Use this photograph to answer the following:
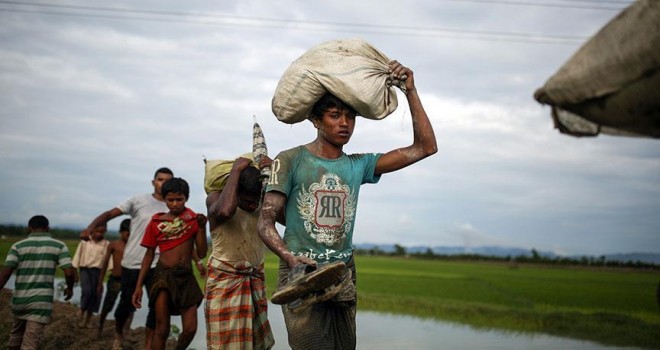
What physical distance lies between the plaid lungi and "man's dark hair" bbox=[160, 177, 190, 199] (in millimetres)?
1310

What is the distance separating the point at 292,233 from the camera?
422 centimetres

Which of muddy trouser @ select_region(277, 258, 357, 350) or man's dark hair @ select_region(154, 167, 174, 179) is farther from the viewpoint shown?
man's dark hair @ select_region(154, 167, 174, 179)

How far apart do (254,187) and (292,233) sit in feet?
5.16

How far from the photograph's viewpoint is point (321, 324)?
13.4 feet

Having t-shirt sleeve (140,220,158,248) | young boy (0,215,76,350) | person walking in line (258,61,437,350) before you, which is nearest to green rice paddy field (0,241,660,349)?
t-shirt sleeve (140,220,158,248)

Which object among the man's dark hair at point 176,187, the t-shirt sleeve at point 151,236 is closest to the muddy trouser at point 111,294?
the t-shirt sleeve at point 151,236

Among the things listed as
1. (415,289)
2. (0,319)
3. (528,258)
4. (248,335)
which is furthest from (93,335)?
(528,258)

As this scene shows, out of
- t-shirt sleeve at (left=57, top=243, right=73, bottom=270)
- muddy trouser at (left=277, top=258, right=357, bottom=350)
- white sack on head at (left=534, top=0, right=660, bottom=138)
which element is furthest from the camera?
t-shirt sleeve at (left=57, top=243, right=73, bottom=270)

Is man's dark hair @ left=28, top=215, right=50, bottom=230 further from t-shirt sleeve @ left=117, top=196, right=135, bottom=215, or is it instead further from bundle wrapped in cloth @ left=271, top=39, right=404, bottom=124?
bundle wrapped in cloth @ left=271, top=39, right=404, bottom=124

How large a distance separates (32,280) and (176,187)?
6.00 ft

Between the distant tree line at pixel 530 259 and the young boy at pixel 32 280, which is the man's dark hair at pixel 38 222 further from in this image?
the distant tree line at pixel 530 259

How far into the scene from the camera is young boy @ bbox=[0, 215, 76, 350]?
7.45 m

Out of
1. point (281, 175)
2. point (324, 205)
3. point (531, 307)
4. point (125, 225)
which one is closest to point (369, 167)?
point (324, 205)

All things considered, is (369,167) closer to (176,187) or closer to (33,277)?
(176,187)
